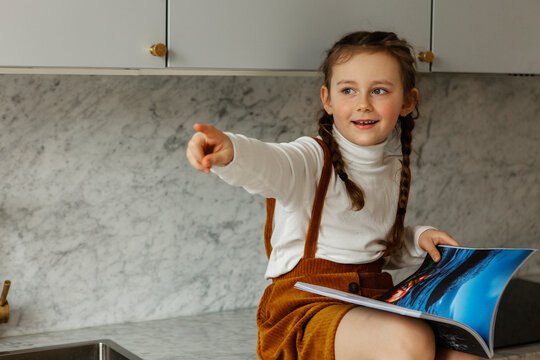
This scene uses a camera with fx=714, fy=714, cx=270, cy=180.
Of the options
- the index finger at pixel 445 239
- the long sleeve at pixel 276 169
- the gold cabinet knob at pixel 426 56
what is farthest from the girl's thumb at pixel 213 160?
the gold cabinet knob at pixel 426 56

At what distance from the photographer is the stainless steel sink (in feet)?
4.56

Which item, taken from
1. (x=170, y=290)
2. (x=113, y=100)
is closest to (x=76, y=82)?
(x=113, y=100)

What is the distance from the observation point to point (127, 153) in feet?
5.22

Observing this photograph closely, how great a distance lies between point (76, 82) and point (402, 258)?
773 millimetres

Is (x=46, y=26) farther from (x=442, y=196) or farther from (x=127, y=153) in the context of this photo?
(x=442, y=196)

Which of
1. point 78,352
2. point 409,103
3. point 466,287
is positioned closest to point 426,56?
point 409,103

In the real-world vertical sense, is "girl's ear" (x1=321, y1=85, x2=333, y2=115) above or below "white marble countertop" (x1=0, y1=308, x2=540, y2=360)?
above

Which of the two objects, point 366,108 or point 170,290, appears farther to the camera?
point 170,290

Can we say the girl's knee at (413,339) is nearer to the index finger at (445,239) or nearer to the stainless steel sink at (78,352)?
the index finger at (445,239)

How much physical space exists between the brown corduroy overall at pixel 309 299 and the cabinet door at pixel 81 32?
0.36 metres

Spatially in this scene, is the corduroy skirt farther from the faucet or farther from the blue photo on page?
the faucet

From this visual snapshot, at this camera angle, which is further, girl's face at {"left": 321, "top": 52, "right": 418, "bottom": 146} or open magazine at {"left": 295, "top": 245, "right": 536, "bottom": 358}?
girl's face at {"left": 321, "top": 52, "right": 418, "bottom": 146}

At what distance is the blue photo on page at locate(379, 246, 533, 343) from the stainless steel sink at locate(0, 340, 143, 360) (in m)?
0.56

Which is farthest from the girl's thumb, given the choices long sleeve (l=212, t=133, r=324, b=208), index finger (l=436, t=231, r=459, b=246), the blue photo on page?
index finger (l=436, t=231, r=459, b=246)
